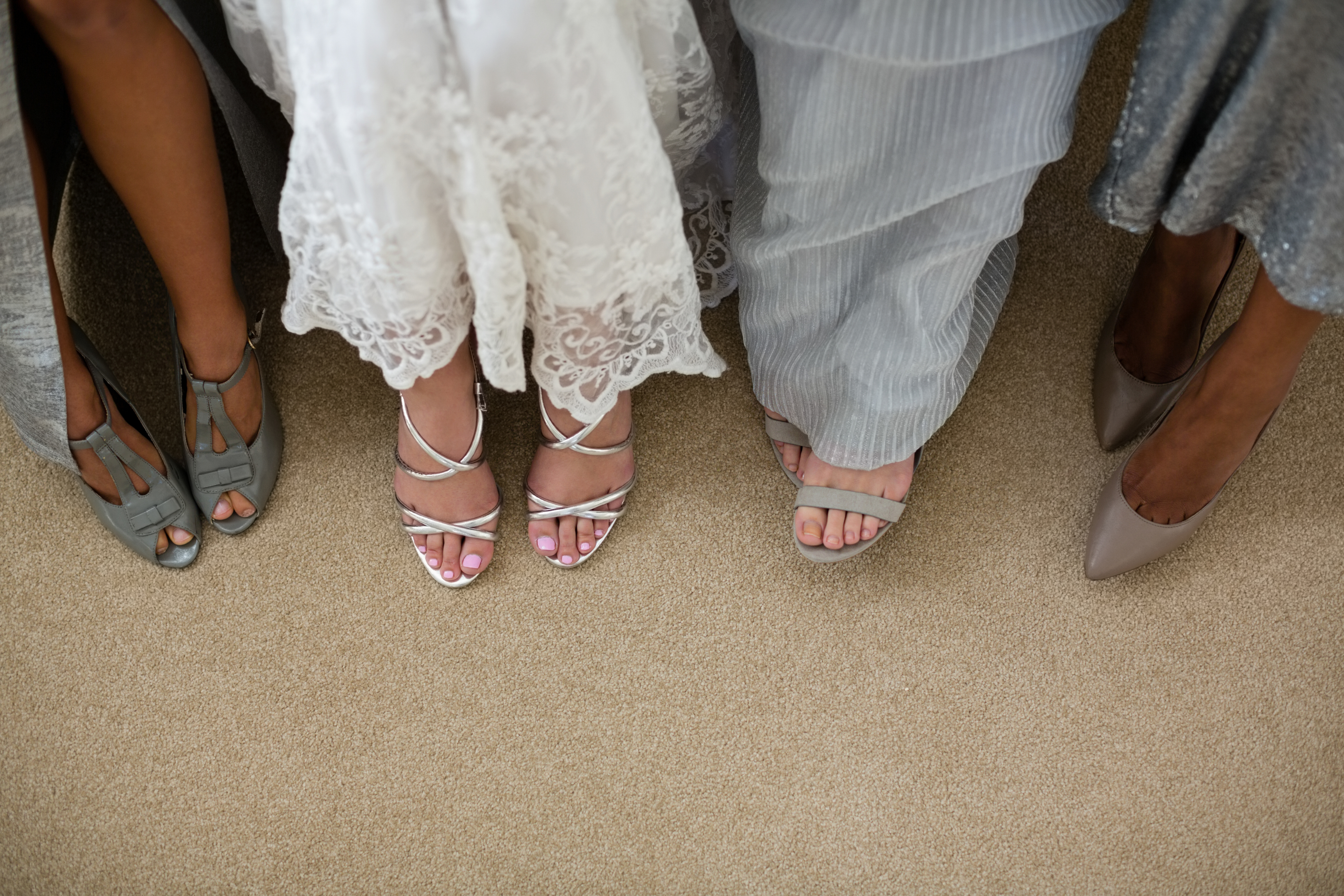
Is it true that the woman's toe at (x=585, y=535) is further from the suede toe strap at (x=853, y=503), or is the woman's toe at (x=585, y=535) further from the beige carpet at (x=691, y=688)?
the suede toe strap at (x=853, y=503)

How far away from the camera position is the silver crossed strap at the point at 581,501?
93 cm

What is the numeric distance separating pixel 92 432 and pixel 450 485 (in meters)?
0.33

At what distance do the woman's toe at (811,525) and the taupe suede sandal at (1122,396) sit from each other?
1.08 ft

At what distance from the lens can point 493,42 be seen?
1.88ft

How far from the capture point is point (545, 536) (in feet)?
3.15

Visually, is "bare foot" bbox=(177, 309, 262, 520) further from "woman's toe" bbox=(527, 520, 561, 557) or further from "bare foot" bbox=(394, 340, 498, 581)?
"woman's toe" bbox=(527, 520, 561, 557)

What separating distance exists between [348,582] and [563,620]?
22 centimetres

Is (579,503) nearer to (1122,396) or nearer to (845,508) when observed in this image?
(845,508)

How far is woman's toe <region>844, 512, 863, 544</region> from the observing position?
94 cm

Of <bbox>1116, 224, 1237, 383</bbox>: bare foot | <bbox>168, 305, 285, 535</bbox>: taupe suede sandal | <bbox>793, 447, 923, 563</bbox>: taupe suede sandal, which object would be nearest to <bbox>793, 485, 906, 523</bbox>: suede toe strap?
<bbox>793, 447, 923, 563</bbox>: taupe suede sandal

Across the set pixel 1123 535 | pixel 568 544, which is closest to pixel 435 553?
pixel 568 544

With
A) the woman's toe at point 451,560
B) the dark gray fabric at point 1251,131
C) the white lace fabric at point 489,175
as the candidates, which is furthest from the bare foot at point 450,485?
the dark gray fabric at point 1251,131

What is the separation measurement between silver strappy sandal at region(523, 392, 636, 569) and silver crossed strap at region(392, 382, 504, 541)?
0.05m

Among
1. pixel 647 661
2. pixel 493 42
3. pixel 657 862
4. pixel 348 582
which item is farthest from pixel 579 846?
pixel 493 42
